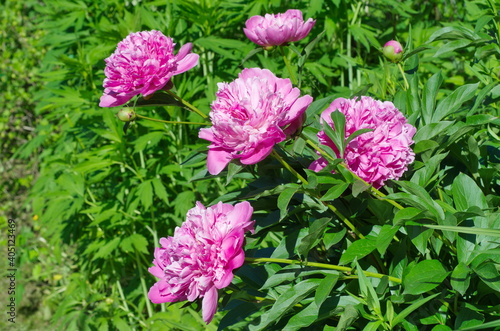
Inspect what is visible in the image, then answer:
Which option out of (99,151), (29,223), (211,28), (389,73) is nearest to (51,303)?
(29,223)

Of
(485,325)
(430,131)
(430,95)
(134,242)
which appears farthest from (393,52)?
(134,242)

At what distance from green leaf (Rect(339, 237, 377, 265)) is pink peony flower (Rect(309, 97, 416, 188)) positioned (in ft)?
0.37

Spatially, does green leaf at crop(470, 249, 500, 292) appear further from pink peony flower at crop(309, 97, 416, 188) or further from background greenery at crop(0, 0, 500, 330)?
pink peony flower at crop(309, 97, 416, 188)

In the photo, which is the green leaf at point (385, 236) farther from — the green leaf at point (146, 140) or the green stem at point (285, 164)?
the green leaf at point (146, 140)

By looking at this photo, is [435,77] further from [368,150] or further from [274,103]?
[274,103]

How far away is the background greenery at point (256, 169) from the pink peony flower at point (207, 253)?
0.10 meters

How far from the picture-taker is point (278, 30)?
126cm

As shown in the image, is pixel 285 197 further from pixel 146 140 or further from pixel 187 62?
pixel 146 140

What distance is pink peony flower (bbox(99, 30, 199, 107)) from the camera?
45.4 inches

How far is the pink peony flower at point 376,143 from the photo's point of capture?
3.68ft

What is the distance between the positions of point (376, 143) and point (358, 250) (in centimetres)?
21

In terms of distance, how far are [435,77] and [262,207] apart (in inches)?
18.9

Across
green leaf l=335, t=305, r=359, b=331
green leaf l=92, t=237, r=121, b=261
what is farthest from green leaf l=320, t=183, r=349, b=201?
green leaf l=92, t=237, r=121, b=261

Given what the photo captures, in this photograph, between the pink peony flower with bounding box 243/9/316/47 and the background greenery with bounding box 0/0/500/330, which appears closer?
the background greenery with bounding box 0/0/500/330
